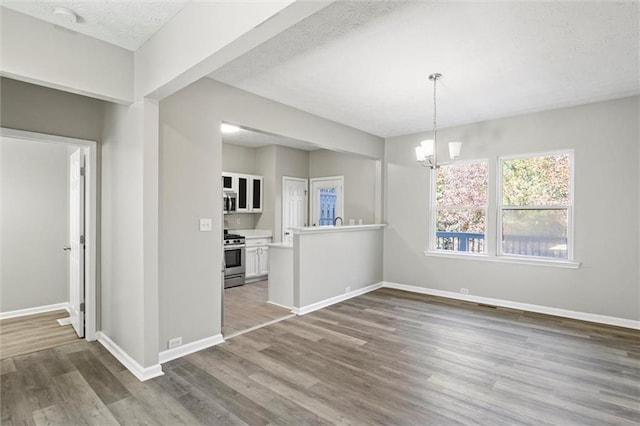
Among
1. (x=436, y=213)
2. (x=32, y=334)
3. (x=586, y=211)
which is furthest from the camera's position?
(x=436, y=213)

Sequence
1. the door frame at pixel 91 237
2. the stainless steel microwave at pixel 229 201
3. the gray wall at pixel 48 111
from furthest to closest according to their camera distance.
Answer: the stainless steel microwave at pixel 229 201 → the door frame at pixel 91 237 → the gray wall at pixel 48 111

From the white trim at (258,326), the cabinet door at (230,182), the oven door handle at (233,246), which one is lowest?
the white trim at (258,326)

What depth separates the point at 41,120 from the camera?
3.11m

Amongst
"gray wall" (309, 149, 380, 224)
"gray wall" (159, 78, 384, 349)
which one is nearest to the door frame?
"gray wall" (159, 78, 384, 349)

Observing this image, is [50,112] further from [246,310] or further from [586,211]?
[586,211]

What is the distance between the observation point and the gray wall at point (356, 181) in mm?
6289

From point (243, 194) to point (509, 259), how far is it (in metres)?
4.86

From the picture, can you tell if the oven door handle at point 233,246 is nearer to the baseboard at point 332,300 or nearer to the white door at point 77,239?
the baseboard at point 332,300

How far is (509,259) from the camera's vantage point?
15.7 feet

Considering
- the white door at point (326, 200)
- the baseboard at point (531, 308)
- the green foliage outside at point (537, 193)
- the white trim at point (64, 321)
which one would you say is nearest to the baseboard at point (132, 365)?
the white trim at point (64, 321)

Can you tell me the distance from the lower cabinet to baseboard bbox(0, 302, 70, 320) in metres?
2.79

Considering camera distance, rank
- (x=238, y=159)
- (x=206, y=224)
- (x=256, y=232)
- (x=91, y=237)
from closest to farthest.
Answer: (x=206, y=224)
(x=91, y=237)
(x=238, y=159)
(x=256, y=232)

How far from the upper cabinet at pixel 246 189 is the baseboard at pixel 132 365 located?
3.57 meters

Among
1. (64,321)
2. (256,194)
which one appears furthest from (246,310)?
(256,194)
